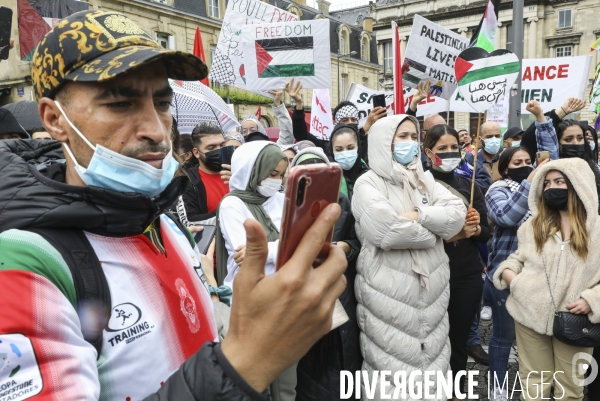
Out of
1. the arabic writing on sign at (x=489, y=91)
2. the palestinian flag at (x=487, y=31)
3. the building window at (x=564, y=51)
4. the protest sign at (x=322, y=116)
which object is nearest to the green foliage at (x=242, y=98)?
the protest sign at (x=322, y=116)

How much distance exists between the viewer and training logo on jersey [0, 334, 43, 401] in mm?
771

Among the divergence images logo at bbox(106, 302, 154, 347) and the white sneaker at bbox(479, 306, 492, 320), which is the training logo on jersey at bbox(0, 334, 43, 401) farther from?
the white sneaker at bbox(479, 306, 492, 320)

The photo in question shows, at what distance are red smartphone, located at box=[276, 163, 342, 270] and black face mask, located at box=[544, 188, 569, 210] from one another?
2.98 metres

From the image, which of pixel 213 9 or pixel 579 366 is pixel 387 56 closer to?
pixel 213 9

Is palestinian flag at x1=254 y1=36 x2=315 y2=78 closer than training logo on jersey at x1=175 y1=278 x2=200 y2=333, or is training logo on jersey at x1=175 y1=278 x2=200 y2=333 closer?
training logo on jersey at x1=175 y1=278 x2=200 y2=333

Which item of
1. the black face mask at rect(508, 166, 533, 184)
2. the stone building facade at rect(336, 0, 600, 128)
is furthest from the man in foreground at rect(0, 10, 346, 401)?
the stone building facade at rect(336, 0, 600, 128)

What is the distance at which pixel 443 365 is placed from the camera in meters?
3.18

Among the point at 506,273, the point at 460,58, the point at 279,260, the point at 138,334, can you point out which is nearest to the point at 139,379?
the point at 138,334

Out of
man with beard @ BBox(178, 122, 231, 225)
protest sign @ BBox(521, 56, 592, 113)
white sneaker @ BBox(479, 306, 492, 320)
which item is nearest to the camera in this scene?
man with beard @ BBox(178, 122, 231, 225)

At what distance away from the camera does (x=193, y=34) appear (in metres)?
25.6

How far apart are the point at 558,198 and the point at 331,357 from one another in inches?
76.4

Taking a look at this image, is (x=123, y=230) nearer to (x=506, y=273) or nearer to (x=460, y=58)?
(x=506, y=273)

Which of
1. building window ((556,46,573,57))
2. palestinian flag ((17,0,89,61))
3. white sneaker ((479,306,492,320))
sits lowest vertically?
white sneaker ((479,306,492,320))

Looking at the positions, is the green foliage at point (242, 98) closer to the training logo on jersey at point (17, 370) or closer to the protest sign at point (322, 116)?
the protest sign at point (322, 116)
